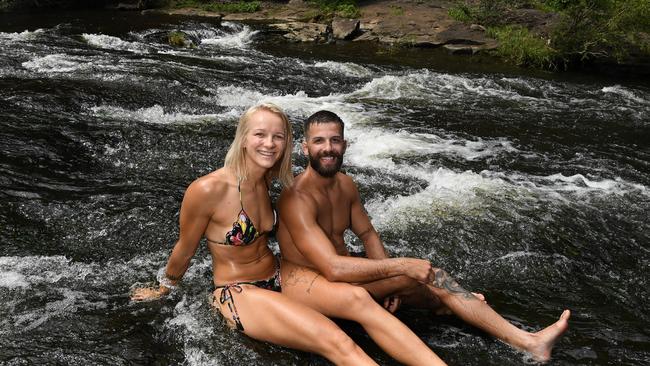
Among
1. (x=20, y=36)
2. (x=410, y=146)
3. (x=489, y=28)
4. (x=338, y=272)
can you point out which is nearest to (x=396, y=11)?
(x=489, y=28)

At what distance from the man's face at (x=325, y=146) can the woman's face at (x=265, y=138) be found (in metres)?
0.28

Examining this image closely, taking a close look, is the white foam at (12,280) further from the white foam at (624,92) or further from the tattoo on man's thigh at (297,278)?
the white foam at (624,92)

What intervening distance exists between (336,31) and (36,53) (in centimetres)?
1013

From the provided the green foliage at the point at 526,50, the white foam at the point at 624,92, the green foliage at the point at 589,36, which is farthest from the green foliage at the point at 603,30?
the white foam at the point at 624,92

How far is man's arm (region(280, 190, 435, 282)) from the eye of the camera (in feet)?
12.4

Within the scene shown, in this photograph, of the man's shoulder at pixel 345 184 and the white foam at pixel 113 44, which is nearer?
the man's shoulder at pixel 345 184

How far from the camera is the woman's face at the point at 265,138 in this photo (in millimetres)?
3783

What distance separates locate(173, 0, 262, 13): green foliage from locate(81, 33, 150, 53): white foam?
32.4 feet

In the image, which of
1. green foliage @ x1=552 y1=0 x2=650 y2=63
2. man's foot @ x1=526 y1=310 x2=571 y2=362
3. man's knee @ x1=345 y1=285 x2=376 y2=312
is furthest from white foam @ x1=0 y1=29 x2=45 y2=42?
man's foot @ x1=526 y1=310 x2=571 y2=362

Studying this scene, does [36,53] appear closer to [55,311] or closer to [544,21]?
[55,311]

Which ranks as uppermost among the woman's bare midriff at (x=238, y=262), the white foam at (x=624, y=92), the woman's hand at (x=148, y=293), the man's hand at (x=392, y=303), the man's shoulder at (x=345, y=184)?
the man's shoulder at (x=345, y=184)

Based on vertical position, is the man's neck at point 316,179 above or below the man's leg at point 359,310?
above

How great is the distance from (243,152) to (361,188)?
125 inches

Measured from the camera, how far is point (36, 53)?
1296 cm
